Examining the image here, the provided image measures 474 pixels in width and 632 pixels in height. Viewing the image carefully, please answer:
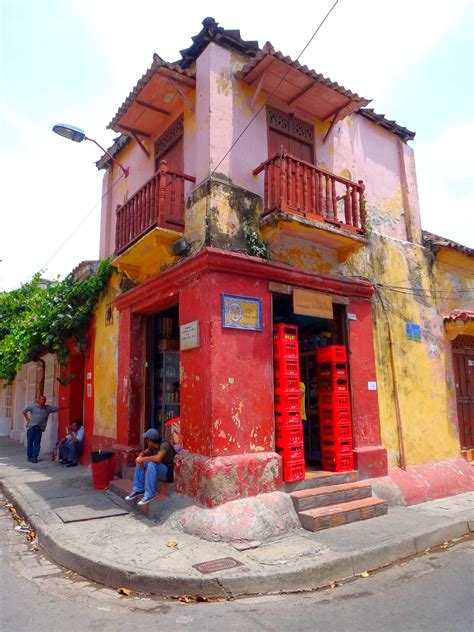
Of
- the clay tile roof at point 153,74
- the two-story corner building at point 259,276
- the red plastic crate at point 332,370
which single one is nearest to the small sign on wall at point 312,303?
the two-story corner building at point 259,276

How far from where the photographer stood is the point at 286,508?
5.86 metres

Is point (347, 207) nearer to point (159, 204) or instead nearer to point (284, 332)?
point (284, 332)

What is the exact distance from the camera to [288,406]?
6434 millimetres

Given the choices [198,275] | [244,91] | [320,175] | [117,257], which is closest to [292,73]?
[244,91]

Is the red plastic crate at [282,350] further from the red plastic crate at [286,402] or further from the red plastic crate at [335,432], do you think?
the red plastic crate at [335,432]

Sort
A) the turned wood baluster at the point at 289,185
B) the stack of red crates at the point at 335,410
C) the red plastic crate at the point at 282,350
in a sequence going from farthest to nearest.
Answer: the stack of red crates at the point at 335,410 → the turned wood baluster at the point at 289,185 → the red plastic crate at the point at 282,350

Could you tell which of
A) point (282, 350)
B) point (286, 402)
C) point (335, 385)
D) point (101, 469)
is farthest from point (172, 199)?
point (101, 469)

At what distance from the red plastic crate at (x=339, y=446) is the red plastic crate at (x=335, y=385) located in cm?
77

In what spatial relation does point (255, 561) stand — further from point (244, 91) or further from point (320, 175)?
point (244, 91)

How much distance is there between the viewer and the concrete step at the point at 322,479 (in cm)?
627

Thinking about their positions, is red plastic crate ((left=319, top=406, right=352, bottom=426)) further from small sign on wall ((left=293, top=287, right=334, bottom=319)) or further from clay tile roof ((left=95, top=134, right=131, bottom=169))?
clay tile roof ((left=95, top=134, right=131, bottom=169))

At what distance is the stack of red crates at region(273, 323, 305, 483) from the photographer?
6270 mm

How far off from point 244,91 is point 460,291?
630cm

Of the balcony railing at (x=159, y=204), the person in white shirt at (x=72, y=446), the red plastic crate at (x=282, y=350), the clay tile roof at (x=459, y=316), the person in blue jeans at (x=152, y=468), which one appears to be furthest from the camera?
the person in white shirt at (x=72, y=446)
